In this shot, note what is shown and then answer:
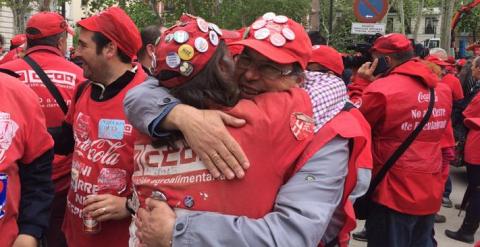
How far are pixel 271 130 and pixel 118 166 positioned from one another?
1.25 metres

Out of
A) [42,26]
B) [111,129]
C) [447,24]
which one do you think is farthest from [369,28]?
[447,24]

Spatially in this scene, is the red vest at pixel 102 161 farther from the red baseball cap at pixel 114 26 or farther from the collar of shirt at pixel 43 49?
the collar of shirt at pixel 43 49

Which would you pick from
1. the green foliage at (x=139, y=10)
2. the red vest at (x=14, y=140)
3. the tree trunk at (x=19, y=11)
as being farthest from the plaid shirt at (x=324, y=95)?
the tree trunk at (x=19, y=11)

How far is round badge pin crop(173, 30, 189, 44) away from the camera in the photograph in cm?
164

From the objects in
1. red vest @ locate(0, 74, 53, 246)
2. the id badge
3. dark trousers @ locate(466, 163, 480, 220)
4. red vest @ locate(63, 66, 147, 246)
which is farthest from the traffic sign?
red vest @ locate(0, 74, 53, 246)

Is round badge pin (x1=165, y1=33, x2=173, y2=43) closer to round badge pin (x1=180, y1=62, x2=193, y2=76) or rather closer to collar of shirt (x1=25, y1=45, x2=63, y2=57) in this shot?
round badge pin (x1=180, y1=62, x2=193, y2=76)

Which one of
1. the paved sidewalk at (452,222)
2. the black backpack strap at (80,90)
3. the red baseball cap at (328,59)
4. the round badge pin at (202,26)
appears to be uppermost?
the round badge pin at (202,26)

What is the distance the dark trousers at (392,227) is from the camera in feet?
12.6

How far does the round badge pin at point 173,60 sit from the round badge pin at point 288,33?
358 mm

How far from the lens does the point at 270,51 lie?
165 cm

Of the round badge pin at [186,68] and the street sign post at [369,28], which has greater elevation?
the round badge pin at [186,68]

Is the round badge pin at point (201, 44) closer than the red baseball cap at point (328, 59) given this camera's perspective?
Yes

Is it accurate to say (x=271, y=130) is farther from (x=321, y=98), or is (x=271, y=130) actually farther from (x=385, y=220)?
(x=385, y=220)

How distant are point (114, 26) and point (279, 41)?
1469 mm
